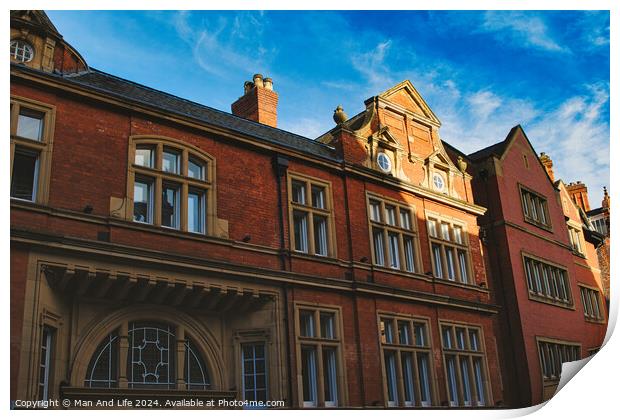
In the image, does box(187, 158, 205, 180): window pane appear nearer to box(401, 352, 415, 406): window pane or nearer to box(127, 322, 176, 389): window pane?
box(127, 322, 176, 389): window pane

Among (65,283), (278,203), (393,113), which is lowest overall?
(65,283)

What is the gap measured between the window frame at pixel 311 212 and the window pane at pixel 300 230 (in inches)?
1.0

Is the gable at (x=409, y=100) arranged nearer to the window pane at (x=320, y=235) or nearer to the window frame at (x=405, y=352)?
the window pane at (x=320, y=235)

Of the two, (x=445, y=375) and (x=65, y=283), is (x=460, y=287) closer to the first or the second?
(x=445, y=375)

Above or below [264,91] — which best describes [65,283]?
below

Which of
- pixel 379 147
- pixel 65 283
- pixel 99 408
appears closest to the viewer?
pixel 99 408

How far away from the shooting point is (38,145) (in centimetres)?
952

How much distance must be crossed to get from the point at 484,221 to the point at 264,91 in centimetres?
664

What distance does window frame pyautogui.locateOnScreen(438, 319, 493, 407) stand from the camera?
1362cm

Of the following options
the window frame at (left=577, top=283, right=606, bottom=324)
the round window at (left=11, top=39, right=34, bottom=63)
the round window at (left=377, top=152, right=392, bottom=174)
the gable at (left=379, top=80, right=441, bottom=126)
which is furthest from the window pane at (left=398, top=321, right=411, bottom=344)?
the round window at (left=11, top=39, right=34, bottom=63)

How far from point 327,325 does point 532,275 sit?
7624 millimetres

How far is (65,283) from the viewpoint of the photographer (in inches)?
368

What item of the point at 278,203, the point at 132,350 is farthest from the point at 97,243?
the point at 278,203

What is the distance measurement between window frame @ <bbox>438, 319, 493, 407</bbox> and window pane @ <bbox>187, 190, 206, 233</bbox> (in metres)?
5.74
